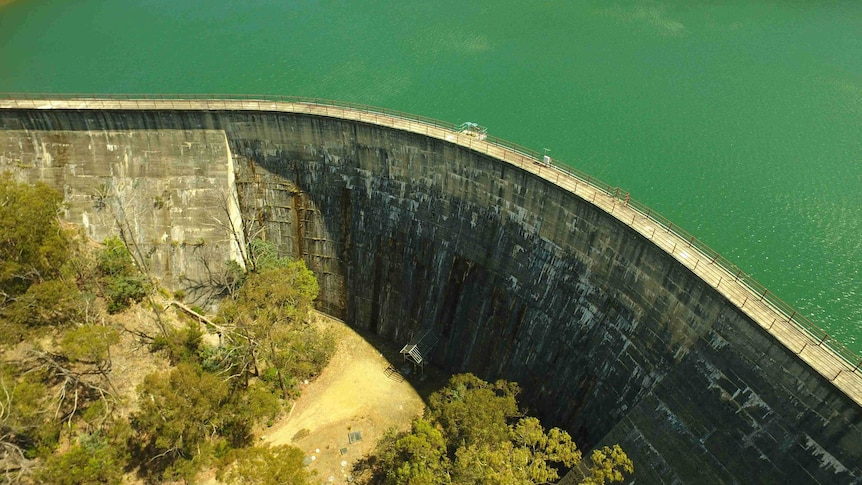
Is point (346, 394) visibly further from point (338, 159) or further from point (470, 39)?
point (470, 39)

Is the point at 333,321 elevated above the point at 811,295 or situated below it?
below

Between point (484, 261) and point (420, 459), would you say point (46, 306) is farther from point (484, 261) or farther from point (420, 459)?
point (484, 261)

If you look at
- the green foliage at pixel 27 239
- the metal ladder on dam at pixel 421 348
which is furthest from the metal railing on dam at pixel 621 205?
the metal ladder on dam at pixel 421 348

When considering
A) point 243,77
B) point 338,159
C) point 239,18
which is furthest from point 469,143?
point 239,18

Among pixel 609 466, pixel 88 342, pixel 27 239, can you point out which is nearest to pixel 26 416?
pixel 88 342

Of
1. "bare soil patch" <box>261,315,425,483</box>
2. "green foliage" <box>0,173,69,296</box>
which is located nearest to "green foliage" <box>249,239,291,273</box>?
"bare soil patch" <box>261,315,425,483</box>

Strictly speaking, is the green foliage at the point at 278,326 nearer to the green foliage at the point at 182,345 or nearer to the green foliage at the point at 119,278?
the green foliage at the point at 182,345

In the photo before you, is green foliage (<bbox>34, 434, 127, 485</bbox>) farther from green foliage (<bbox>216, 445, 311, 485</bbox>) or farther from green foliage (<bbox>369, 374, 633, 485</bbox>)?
green foliage (<bbox>369, 374, 633, 485</bbox>)
